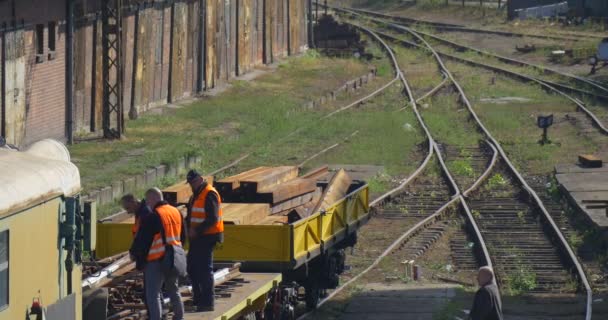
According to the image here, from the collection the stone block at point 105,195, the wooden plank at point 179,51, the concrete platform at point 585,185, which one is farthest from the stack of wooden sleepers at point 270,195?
the wooden plank at point 179,51

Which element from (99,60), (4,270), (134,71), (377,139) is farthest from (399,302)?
(134,71)

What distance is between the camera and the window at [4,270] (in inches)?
290

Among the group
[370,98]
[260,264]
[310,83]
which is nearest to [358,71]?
[310,83]

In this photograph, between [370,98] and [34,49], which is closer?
[34,49]

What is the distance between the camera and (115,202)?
21.5m

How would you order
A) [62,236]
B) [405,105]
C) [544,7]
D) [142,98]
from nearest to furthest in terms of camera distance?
[62,236], [142,98], [405,105], [544,7]

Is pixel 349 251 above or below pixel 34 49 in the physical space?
below

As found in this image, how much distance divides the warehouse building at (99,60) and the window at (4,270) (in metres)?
17.3

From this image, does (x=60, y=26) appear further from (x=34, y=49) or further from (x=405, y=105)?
(x=405, y=105)

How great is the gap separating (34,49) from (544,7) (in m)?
39.1

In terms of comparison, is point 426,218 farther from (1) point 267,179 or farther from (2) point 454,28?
(2) point 454,28

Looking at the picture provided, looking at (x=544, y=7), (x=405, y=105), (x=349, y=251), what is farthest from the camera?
(x=544, y=7)

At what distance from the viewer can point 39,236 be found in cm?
778

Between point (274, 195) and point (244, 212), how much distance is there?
3.82ft
